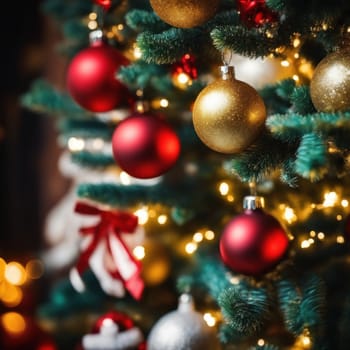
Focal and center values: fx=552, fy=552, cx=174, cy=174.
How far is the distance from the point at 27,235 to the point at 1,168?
20cm

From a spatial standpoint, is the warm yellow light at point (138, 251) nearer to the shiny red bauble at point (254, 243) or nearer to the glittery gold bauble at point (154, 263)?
the glittery gold bauble at point (154, 263)

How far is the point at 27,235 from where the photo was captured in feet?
5.07

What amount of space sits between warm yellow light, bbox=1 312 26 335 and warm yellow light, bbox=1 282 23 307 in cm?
16

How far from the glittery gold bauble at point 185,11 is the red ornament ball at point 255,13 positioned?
35 millimetres

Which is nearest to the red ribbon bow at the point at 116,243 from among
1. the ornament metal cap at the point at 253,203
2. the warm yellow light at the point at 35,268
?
the ornament metal cap at the point at 253,203

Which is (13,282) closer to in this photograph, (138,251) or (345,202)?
(138,251)

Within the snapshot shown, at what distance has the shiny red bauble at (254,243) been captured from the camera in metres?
0.70

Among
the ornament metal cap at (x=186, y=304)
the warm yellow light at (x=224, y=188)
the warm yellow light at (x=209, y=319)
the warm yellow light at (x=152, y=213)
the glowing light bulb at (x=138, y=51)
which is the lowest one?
the warm yellow light at (x=209, y=319)

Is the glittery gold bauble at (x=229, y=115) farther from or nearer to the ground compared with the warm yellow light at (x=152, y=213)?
farther from the ground

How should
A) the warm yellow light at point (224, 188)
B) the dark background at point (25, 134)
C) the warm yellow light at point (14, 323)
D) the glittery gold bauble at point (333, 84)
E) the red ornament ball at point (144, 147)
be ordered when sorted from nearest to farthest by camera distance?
the glittery gold bauble at point (333, 84) < the red ornament ball at point (144, 147) < the warm yellow light at point (224, 188) < the warm yellow light at point (14, 323) < the dark background at point (25, 134)

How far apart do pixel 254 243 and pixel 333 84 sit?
219 millimetres

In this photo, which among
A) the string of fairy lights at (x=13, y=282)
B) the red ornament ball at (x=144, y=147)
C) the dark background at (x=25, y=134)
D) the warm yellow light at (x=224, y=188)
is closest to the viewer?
the red ornament ball at (x=144, y=147)

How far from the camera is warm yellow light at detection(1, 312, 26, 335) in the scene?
3.16 ft

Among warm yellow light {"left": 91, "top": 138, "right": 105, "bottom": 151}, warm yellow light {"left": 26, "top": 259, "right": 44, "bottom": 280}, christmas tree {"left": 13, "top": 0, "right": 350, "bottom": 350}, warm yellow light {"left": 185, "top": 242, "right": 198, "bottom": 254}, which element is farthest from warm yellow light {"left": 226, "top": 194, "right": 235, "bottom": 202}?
warm yellow light {"left": 26, "top": 259, "right": 44, "bottom": 280}
